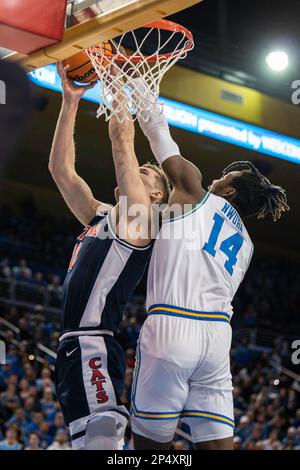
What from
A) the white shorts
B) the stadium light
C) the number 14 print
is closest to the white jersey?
the number 14 print

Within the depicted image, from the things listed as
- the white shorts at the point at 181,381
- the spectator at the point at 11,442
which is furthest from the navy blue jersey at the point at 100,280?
the spectator at the point at 11,442

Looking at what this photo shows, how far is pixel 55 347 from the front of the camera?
443 inches

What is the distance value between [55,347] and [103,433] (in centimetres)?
779

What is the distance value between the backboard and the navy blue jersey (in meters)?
0.91

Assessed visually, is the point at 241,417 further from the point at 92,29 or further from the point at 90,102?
the point at 92,29

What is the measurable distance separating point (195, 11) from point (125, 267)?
9.04m

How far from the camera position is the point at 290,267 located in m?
18.3

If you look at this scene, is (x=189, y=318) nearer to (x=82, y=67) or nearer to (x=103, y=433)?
(x=103, y=433)

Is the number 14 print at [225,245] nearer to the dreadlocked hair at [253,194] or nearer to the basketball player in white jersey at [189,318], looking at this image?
the basketball player in white jersey at [189,318]

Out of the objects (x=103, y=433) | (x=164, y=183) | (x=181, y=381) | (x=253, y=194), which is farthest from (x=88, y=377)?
(x=253, y=194)

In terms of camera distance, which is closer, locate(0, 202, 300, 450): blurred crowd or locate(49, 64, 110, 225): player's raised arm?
locate(49, 64, 110, 225): player's raised arm

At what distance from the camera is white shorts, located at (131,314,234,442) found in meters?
3.62

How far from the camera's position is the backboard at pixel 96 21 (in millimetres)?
3713

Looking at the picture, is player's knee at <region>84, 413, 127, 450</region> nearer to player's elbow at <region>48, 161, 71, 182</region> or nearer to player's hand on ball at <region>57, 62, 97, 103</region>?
player's elbow at <region>48, 161, 71, 182</region>
